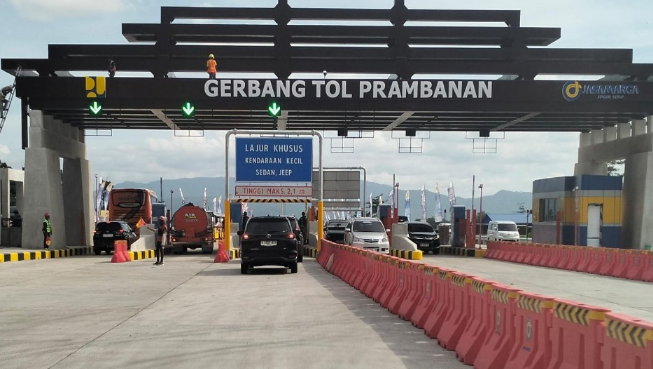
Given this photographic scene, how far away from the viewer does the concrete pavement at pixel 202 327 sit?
921 centimetres

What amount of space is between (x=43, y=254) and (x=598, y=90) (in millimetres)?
23902

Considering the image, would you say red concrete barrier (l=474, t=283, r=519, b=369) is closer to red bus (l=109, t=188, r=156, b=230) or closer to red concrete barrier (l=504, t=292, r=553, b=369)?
red concrete barrier (l=504, t=292, r=553, b=369)

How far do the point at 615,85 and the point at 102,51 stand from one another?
22.3 meters

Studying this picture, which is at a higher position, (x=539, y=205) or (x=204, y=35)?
(x=204, y=35)

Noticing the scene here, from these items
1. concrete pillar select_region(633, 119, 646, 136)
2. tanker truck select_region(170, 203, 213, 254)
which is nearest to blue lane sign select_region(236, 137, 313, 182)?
tanker truck select_region(170, 203, 213, 254)

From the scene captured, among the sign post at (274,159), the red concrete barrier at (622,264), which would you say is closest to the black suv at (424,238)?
the sign post at (274,159)

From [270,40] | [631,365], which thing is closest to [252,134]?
[270,40]

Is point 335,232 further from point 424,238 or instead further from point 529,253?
point 529,253

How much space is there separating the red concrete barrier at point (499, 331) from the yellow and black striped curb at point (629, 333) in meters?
2.20

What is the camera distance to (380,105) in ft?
105

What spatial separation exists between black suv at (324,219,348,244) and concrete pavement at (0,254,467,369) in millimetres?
21380

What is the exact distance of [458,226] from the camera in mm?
42406

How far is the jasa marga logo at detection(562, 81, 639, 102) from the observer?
31.6m

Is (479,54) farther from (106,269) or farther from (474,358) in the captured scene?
(474,358)
